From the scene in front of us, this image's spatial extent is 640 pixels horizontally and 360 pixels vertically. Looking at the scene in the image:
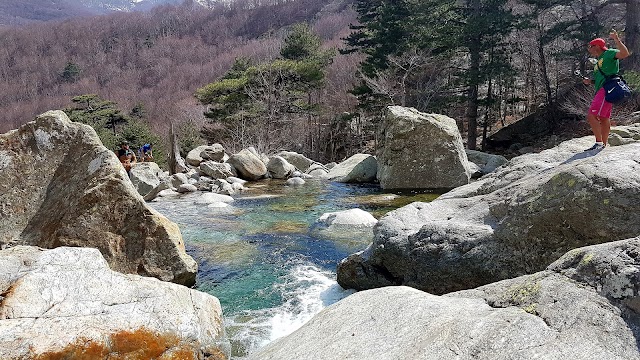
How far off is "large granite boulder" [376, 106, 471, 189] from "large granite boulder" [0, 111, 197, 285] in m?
9.26

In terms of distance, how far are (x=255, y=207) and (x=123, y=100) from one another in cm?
6766

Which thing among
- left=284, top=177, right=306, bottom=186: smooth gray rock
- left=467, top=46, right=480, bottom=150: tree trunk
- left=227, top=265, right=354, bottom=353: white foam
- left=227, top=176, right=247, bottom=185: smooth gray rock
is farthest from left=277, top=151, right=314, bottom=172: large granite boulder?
left=227, top=265, right=354, bottom=353: white foam

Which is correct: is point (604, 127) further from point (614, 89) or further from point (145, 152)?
point (145, 152)

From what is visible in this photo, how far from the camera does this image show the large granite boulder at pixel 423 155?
13.9 metres

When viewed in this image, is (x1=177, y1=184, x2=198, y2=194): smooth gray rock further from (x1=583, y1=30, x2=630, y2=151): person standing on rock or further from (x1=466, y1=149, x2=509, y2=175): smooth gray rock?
(x1=583, y1=30, x2=630, y2=151): person standing on rock

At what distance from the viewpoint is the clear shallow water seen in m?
5.16

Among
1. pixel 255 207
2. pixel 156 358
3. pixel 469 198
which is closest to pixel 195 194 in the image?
pixel 255 207

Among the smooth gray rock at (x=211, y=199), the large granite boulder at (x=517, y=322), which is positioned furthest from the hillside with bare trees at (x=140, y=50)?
the large granite boulder at (x=517, y=322)

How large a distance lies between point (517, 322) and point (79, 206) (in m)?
5.21

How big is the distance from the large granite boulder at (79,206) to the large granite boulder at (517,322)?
3122mm

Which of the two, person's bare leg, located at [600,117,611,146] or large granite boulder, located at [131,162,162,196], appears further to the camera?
large granite boulder, located at [131,162,162,196]

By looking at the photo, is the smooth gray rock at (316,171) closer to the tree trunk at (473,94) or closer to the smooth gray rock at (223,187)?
the smooth gray rock at (223,187)

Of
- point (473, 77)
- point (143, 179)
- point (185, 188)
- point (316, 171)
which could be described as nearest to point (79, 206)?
point (143, 179)

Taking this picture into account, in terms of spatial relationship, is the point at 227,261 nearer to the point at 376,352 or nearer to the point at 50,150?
the point at 50,150
